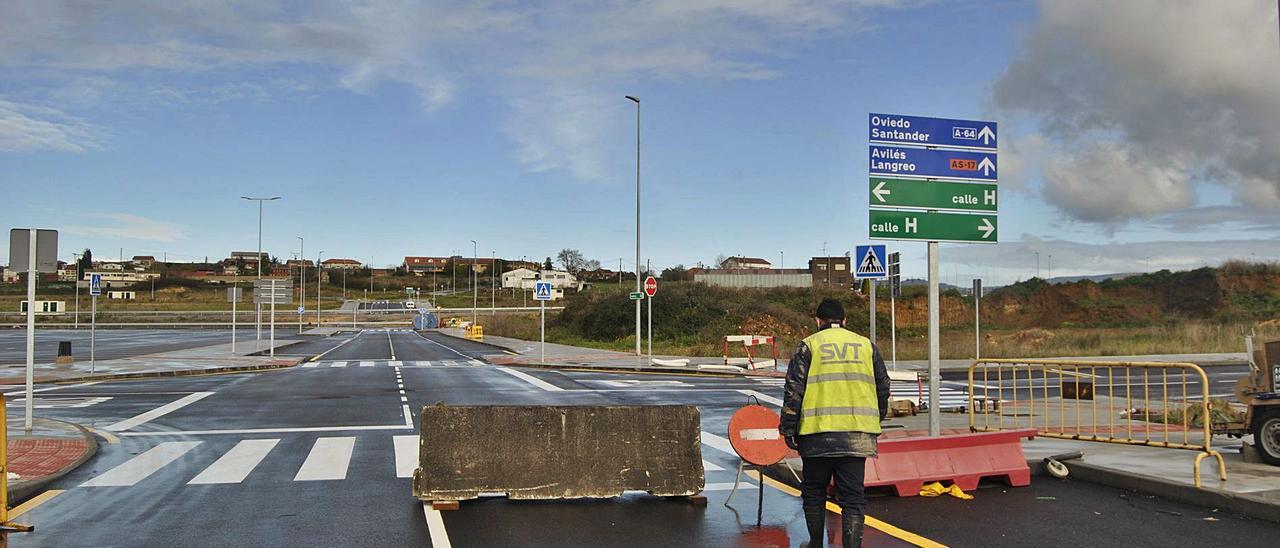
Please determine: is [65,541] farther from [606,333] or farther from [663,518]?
[606,333]

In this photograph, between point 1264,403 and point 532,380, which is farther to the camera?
point 532,380

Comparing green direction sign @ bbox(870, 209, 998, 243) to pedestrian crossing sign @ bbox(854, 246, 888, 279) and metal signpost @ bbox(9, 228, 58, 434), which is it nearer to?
pedestrian crossing sign @ bbox(854, 246, 888, 279)

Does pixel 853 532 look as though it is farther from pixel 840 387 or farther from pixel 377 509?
pixel 377 509

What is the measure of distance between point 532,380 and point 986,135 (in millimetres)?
16348

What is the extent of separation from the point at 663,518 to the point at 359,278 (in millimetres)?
198524

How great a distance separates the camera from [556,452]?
8.48 metres

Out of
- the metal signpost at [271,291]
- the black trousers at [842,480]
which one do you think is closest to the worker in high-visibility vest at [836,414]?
the black trousers at [842,480]

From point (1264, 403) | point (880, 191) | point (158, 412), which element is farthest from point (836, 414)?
point (158, 412)

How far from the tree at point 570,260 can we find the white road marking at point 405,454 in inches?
6773

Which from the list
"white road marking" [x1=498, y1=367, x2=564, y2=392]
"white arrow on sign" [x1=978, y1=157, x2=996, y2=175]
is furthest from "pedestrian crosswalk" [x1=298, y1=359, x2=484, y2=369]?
"white arrow on sign" [x1=978, y1=157, x2=996, y2=175]

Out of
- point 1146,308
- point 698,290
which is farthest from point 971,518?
point 1146,308

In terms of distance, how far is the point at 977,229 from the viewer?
1136cm

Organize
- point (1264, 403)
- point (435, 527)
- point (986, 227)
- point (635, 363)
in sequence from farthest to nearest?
point (635, 363) → point (986, 227) → point (1264, 403) → point (435, 527)

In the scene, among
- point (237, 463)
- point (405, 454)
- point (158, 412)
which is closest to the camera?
point (237, 463)
